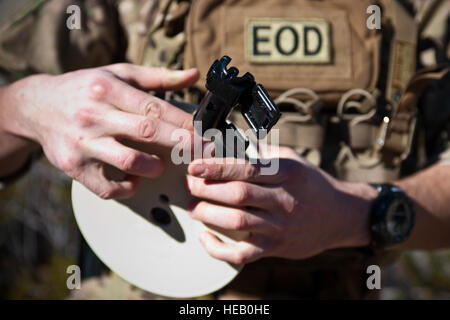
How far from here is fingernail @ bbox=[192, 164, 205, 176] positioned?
3.25 ft

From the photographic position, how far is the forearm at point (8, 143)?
4.35ft

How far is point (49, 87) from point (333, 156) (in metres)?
0.76

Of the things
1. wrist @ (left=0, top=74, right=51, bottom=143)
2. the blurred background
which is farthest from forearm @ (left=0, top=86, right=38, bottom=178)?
the blurred background

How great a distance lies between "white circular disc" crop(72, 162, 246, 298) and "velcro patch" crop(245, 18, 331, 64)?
50cm

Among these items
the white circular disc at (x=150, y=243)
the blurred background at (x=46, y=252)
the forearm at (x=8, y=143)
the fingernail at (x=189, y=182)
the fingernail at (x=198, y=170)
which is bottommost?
the blurred background at (x=46, y=252)

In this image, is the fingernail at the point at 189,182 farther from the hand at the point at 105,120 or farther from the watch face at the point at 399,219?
the watch face at the point at 399,219

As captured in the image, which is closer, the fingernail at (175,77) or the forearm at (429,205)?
the fingernail at (175,77)

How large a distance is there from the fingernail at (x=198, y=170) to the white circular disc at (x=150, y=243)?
16 centimetres

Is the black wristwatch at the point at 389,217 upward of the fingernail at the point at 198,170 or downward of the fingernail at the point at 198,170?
downward

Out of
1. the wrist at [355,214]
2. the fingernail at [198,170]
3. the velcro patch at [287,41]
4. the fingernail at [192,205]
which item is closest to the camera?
the fingernail at [198,170]

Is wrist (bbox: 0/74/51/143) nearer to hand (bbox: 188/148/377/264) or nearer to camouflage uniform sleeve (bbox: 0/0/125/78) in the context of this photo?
camouflage uniform sleeve (bbox: 0/0/125/78)

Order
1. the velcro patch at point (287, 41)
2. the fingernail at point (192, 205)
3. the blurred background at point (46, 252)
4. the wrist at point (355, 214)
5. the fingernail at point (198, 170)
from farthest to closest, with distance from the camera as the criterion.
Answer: the blurred background at point (46, 252)
the velcro patch at point (287, 41)
the wrist at point (355, 214)
the fingernail at point (192, 205)
the fingernail at point (198, 170)

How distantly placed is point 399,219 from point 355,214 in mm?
130

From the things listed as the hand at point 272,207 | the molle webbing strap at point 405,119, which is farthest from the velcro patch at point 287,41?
the hand at point 272,207
